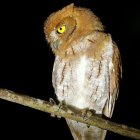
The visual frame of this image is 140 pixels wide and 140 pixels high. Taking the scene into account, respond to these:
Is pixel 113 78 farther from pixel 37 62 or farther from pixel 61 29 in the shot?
pixel 37 62

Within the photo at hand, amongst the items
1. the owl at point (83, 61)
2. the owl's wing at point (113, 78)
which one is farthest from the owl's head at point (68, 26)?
the owl's wing at point (113, 78)

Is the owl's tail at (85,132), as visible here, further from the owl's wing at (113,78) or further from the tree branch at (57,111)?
the tree branch at (57,111)

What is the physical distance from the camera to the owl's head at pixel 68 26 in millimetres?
2918

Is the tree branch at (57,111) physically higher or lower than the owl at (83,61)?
lower

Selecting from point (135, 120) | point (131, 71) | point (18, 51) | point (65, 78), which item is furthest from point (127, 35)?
point (65, 78)

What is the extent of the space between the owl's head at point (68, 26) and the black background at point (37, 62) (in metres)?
1.83

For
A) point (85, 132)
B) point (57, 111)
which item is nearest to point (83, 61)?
point (57, 111)

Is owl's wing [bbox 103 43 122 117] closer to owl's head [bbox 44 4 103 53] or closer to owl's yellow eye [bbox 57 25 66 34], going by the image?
owl's head [bbox 44 4 103 53]

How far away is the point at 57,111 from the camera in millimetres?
2182

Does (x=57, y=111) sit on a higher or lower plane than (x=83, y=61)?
lower

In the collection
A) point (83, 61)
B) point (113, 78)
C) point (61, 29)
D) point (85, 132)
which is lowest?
point (85, 132)

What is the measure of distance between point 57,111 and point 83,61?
28.3 inches

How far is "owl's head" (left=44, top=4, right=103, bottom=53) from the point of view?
2.92m

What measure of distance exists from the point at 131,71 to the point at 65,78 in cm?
277
